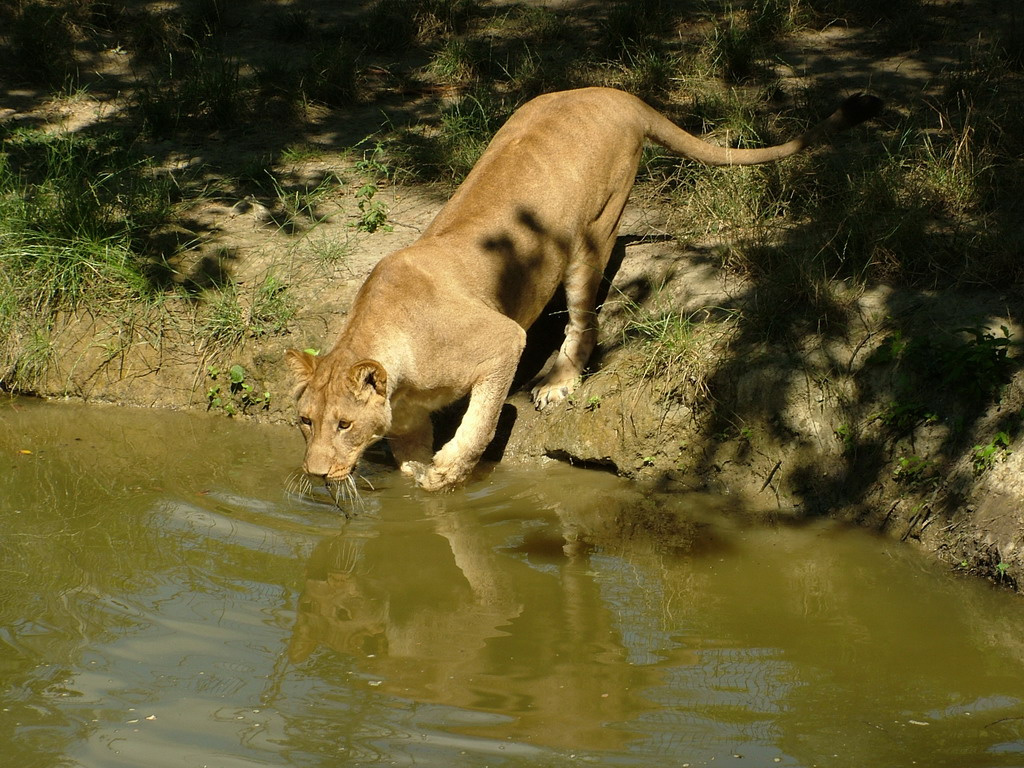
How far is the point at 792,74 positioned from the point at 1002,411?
4.46 metres

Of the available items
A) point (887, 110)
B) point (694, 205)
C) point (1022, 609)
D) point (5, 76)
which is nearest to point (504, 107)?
point (694, 205)

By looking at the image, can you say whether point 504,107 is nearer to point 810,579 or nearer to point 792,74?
point 792,74

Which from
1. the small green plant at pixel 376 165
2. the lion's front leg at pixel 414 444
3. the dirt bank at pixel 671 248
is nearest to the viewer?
the dirt bank at pixel 671 248

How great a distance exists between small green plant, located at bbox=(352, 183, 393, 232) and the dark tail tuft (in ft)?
10.5

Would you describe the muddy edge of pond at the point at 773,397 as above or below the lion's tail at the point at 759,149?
below

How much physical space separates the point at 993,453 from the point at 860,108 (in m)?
2.74

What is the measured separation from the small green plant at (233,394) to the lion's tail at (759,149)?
3.02 metres

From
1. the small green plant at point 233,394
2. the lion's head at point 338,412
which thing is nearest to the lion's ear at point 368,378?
the lion's head at point 338,412

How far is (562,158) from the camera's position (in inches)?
274

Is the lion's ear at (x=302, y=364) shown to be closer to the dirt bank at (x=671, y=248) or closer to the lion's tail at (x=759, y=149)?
the dirt bank at (x=671, y=248)

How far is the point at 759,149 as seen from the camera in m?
7.70

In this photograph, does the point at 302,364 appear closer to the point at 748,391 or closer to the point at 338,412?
the point at 338,412

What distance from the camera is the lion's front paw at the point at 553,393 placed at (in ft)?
23.6

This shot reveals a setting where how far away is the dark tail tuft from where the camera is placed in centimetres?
733
